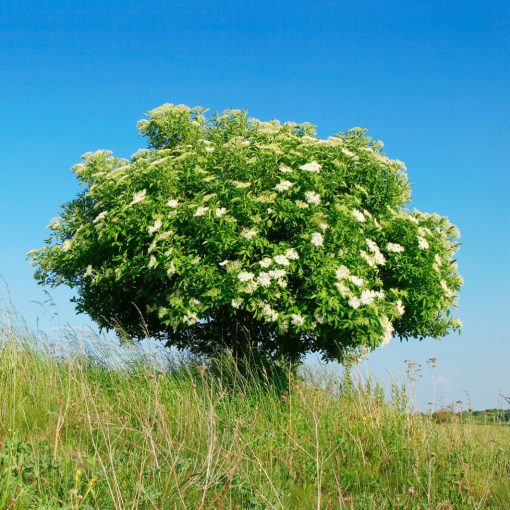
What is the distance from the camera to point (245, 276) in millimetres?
9930

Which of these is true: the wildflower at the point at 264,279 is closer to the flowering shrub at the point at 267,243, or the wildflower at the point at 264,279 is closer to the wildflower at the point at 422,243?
the flowering shrub at the point at 267,243

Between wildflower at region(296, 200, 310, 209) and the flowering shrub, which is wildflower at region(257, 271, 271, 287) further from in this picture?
wildflower at region(296, 200, 310, 209)

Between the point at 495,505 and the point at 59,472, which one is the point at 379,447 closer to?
the point at 495,505

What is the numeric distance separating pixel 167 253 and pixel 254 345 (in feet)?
11.6

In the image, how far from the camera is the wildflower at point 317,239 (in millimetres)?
10164

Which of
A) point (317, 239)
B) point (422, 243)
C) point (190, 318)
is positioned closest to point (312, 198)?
point (317, 239)

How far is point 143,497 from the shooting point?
4375 millimetres

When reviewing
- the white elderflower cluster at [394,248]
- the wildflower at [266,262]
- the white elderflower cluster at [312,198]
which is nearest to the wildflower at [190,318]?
the wildflower at [266,262]

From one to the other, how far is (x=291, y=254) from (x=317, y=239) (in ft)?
1.60

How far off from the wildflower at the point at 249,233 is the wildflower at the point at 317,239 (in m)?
0.94

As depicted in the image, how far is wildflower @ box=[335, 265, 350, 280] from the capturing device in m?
10.0

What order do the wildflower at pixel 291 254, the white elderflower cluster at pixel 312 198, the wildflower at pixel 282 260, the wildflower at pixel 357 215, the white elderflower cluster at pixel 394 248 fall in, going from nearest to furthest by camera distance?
Answer: the wildflower at pixel 282 260
the wildflower at pixel 291 254
the white elderflower cluster at pixel 312 198
the wildflower at pixel 357 215
the white elderflower cluster at pixel 394 248

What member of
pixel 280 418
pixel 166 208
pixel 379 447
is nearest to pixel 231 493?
pixel 379 447

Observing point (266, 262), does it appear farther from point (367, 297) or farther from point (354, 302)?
point (367, 297)
